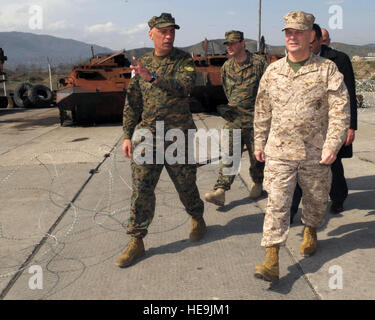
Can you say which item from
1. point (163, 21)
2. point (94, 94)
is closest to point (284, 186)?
point (163, 21)

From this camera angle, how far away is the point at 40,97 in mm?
18625

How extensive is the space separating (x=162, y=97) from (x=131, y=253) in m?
1.26

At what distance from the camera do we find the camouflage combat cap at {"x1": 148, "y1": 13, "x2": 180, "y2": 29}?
3.00 metres

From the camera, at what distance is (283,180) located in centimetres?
281

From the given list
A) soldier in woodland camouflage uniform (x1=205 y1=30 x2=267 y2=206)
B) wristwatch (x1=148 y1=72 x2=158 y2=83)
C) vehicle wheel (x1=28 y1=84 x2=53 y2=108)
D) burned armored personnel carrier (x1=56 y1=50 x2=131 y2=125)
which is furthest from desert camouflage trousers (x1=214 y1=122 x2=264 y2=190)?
vehicle wheel (x1=28 y1=84 x2=53 y2=108)

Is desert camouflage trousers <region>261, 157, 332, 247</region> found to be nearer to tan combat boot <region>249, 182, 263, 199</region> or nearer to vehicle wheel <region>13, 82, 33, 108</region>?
tan combat boot <region>249, 182, 263, 199</region>

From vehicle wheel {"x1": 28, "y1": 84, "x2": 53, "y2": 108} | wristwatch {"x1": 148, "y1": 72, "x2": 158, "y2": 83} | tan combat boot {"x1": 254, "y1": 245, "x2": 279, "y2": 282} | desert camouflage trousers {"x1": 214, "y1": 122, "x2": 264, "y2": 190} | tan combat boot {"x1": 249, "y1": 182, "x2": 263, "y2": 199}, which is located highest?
wristwatch {"x1": 148, "y1": 72, "x2": 158, "y2": 83}

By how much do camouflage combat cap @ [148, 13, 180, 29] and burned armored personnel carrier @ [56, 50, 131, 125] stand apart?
8.57 m

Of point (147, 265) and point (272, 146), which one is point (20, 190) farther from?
point (272, 146)

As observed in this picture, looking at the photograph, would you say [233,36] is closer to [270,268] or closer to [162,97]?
[162,97]

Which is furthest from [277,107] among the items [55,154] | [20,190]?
[55,154]

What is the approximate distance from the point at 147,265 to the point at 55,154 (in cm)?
Result: 502

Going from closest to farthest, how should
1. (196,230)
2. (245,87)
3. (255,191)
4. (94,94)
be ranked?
(196,230) → (245,87) → (255,191) → (94,94)

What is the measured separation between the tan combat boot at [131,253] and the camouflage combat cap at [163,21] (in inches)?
65.9
